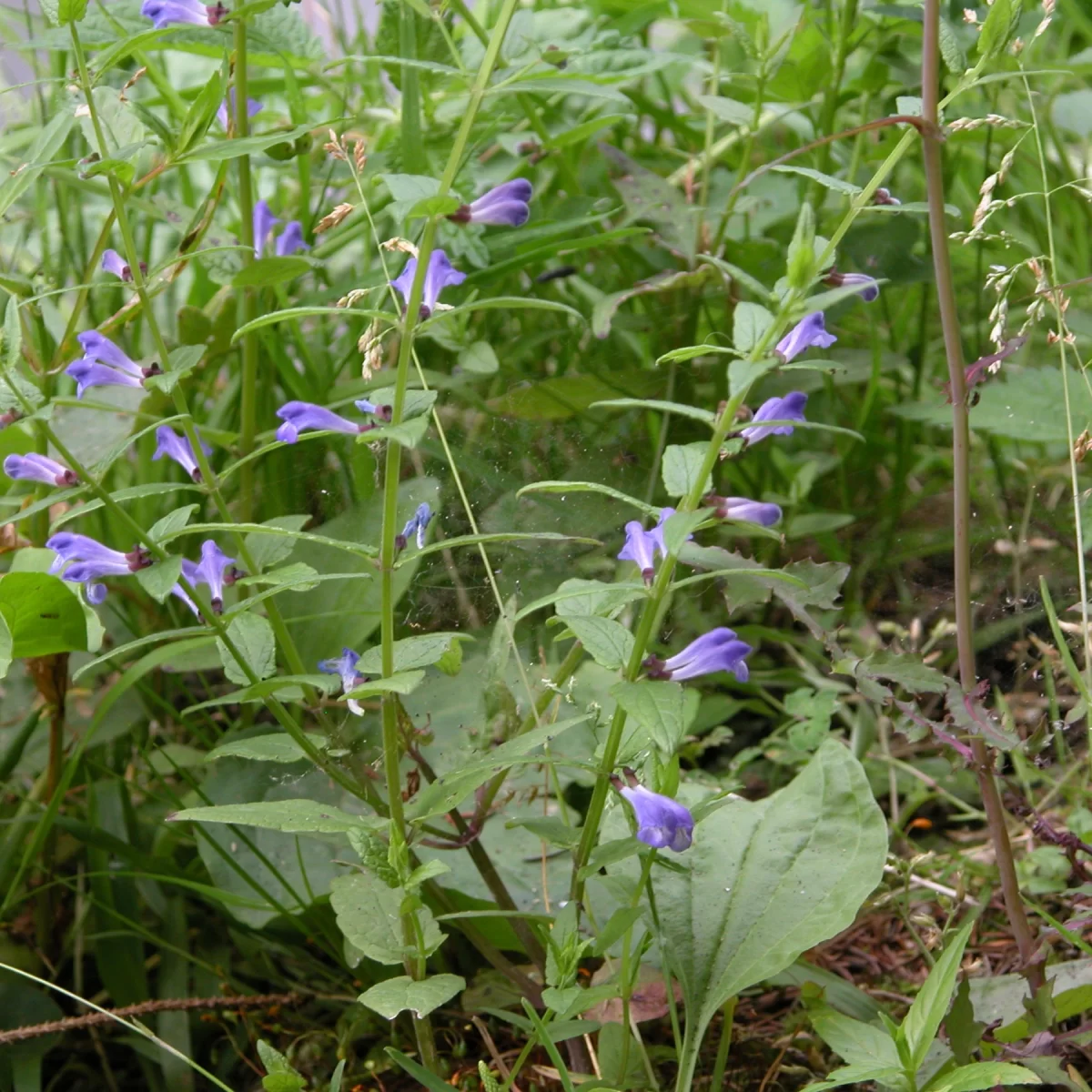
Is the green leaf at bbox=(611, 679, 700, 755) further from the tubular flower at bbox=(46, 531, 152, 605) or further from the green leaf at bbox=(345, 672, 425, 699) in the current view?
the tubular flower at bbox=(46, 531, 152, 605)

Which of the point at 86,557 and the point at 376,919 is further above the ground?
the point at 86,557

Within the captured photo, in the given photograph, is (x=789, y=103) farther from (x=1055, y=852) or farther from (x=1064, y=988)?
(x=1064, y=988)

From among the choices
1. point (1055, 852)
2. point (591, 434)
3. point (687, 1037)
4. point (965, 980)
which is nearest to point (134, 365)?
point (591, 434)

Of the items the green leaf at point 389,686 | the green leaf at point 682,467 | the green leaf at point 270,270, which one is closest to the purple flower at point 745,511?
the green leaf at point 682,467

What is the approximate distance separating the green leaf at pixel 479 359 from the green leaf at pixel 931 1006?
2.47ft

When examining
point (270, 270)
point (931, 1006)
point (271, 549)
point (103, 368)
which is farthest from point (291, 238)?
point (931, 1006)

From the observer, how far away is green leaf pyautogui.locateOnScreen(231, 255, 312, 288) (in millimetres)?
1111

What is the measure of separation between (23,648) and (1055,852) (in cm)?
100

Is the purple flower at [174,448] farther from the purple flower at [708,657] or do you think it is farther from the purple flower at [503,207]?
the purple flower at [708,657]

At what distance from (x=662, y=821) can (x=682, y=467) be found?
0.78 feet

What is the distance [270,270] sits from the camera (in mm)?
1130

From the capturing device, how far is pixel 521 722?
1.12 meters

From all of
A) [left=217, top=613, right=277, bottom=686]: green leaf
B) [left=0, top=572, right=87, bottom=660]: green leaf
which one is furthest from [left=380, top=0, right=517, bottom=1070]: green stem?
[left=0, top=572, right=87, bottom=660]: green leaf

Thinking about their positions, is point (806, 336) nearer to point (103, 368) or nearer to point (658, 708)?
point (658, 708)
